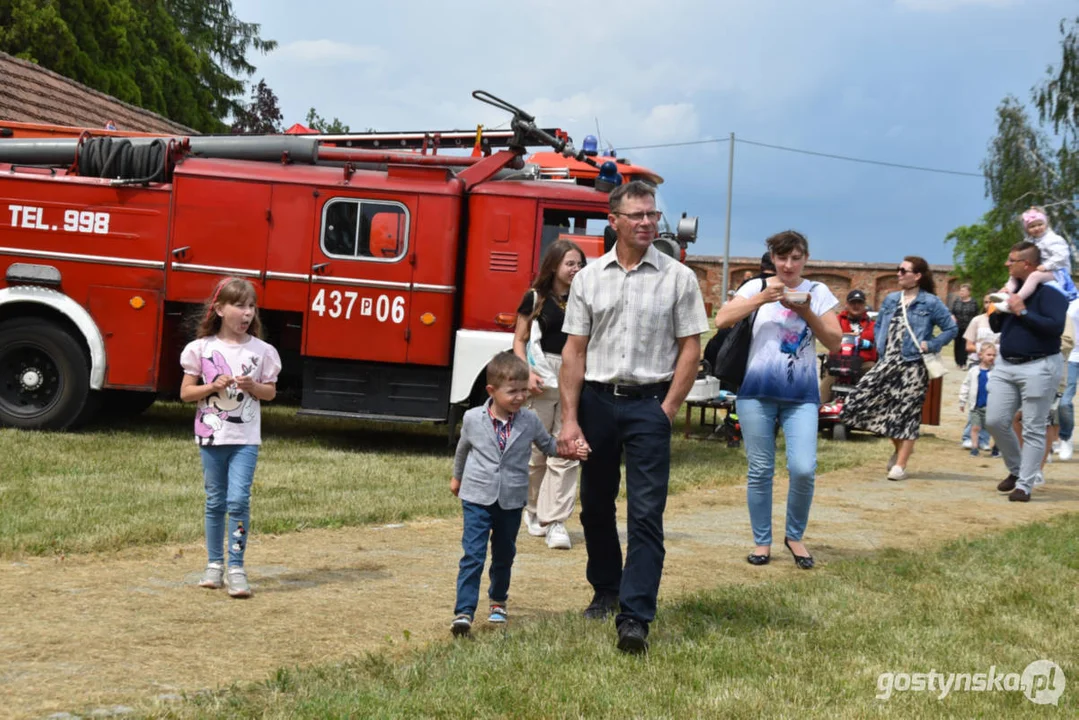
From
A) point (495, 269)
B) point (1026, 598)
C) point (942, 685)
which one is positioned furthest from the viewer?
point (495, 269)

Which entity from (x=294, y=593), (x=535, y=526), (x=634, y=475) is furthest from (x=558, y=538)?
(x=634, y=475)

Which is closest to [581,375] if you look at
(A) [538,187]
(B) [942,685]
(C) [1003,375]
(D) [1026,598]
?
(B) [942,685]

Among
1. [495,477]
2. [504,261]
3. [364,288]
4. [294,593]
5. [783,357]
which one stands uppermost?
[504,261]

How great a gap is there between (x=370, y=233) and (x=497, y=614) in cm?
703

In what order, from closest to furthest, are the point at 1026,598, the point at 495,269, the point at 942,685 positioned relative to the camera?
1. the point at 942,685
2. the point at 1026,598
3. the point at 495,269

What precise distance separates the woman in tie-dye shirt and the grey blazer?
1732mm

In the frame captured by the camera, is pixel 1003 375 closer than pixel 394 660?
No

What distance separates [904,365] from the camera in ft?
38.3

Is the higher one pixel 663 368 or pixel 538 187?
pixel 538 187

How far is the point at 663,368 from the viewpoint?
214 inches

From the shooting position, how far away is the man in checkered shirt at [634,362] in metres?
5.33

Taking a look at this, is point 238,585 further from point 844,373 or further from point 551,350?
point 844,373

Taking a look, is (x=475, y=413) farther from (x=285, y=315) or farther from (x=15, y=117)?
(x=15, y=117)

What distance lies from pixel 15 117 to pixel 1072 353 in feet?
50.3
